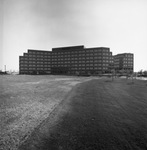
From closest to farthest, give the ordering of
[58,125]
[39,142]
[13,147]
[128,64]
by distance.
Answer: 1. [13,147]
2. [39,142]
3. [58,125]
4. [128,64]

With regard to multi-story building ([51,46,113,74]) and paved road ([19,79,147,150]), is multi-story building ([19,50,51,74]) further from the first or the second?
paved road ([19,79,147,150])

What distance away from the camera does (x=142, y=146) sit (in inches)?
99.7

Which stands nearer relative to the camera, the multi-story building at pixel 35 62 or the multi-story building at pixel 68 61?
the multi-story building at pixel 68 61

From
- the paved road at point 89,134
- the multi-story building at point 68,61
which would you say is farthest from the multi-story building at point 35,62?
the paved road at point 89,134

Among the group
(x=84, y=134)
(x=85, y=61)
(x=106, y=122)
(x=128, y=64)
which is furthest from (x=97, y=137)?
(x=128, y=64)

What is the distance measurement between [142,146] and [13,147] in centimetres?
377

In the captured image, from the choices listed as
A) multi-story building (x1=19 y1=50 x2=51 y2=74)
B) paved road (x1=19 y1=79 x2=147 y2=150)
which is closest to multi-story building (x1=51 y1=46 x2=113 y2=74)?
multi-story building (x1=19 y1=50 x2=51 y2=74)

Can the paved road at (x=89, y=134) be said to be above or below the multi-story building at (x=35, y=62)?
below

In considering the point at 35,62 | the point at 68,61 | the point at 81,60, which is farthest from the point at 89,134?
the point at 35,62

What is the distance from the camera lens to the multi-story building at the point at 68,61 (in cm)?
8631

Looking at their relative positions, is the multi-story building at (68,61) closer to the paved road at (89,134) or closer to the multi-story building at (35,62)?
the multi-story building at (35,62)

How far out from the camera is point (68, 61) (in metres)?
96.8

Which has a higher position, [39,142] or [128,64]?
[128,64]

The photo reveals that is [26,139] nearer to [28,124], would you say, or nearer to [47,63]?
[28,124]
